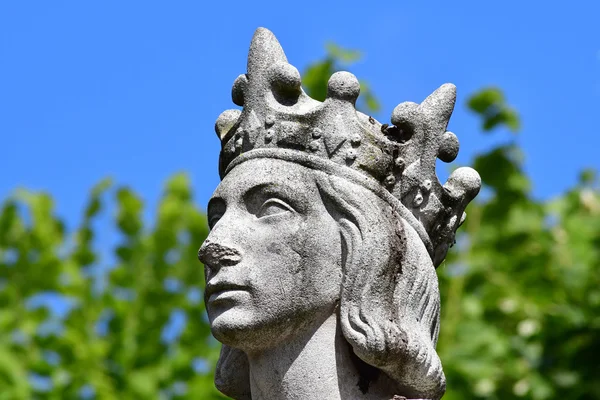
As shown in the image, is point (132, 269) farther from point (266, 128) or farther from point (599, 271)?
point (266, 128)

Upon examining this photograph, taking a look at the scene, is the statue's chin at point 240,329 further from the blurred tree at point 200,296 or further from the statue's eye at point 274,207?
the blurred tree at point 200,296

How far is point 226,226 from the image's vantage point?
5.69m

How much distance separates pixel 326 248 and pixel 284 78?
868mm

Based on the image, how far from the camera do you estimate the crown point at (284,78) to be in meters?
5.92

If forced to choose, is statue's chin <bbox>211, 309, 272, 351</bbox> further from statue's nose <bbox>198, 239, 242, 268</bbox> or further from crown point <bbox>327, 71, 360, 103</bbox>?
crown point <bbox>327, 71, 360, 103</bbox>

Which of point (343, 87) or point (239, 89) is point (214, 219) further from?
point (343, 87)

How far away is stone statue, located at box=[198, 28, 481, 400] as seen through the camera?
5.54 m

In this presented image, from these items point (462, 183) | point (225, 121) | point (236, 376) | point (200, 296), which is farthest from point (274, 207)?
point (200, 296)

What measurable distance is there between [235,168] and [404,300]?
1.03m

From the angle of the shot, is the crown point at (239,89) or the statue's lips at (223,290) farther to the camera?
the crown point at (239,89)

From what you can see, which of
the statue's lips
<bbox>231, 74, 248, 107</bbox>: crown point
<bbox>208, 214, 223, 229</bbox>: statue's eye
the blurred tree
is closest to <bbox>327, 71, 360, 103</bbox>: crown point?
<bbox>231, 74, 248, 107</bbox>: crown point

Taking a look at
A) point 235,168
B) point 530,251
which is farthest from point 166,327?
point 235,168

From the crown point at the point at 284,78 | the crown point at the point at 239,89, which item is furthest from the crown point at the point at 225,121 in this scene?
the crown point at the point at 284,78

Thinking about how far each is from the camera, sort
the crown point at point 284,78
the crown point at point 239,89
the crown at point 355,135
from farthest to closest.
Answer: the crown point at point 239,89
the crown point at point 284,78
the crown at point 355,135
